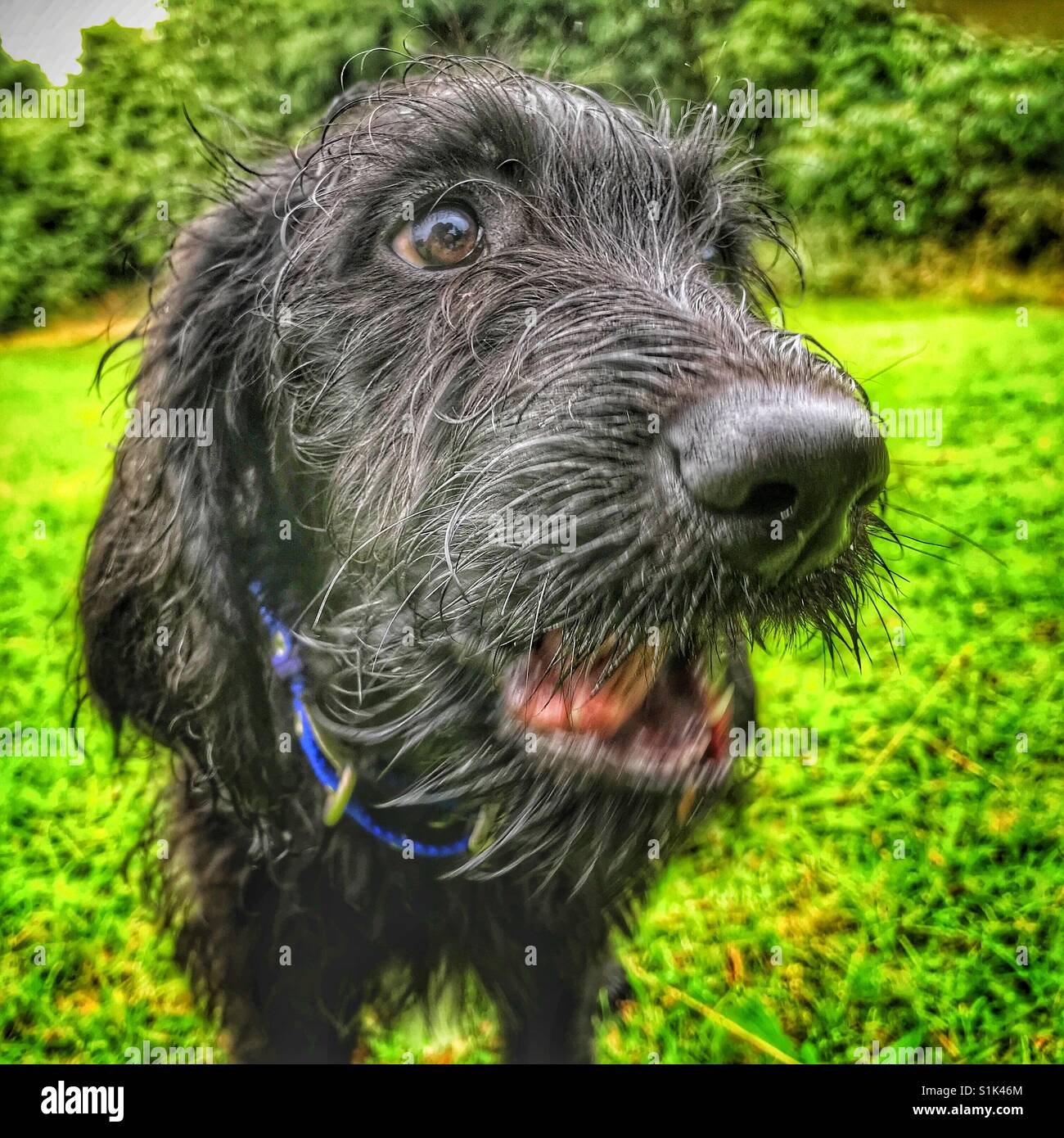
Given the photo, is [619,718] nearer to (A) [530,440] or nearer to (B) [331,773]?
(A) [530,440]

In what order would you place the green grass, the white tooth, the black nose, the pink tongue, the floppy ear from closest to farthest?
the black nose → the pink tongue → the white tooth → the floppy ear → the green grass

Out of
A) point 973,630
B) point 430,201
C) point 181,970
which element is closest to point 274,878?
point 181,970

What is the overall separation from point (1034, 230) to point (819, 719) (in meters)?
2.05

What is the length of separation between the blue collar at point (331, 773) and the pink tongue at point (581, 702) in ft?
1.32

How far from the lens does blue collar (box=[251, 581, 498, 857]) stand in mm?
2293

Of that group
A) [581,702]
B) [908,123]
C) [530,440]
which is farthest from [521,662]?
[908,123]

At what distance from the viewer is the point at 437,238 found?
6.75 ft

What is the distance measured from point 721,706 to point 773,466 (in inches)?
29.3

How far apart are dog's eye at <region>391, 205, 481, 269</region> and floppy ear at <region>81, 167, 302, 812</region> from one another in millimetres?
333

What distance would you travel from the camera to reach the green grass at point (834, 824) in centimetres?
288

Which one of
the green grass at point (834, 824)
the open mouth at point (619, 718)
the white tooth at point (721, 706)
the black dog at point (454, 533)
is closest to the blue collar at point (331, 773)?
the black dog at point (454, 533)

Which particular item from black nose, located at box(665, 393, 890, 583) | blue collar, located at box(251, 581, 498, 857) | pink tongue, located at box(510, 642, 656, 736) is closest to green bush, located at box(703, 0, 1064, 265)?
black nose, located at box(665, 393, 890, 583)

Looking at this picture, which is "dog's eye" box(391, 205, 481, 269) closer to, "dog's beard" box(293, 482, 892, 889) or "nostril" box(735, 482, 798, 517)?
"dog's beard" box(293, 482, 892, 889)
